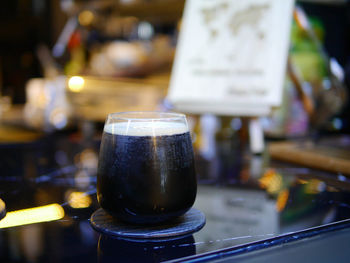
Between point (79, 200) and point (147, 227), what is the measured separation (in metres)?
0.22

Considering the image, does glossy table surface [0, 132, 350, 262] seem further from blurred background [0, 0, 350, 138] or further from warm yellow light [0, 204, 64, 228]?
blurred background [0, 0, 350, 138]

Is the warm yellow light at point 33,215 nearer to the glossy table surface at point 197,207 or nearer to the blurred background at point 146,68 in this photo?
the glossy table surface at point 197,207

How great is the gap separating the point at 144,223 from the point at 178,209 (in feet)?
0.17

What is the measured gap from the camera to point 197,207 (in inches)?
26.0

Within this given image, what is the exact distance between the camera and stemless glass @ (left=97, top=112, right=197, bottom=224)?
493 mm

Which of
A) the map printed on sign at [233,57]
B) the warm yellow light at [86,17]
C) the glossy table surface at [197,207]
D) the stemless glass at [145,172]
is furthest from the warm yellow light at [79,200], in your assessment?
the warm yellow light at [86,17]

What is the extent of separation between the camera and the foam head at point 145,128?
0.50m

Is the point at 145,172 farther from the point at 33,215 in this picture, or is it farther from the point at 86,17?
the point at 86,17

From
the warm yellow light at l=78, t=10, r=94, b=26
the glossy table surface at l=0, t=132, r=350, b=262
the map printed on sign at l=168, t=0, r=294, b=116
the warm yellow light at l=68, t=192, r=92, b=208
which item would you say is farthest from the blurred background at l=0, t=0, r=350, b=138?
the warm yellow light at l=68, t=192, r=92, b=208

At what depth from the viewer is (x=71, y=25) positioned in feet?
8.84

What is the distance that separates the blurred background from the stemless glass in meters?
0.88

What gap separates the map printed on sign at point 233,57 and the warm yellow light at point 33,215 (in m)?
0.71

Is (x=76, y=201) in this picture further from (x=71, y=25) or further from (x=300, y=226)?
(x=71, y=25)

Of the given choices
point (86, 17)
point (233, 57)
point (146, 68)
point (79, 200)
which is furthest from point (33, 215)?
point (86, 17)
